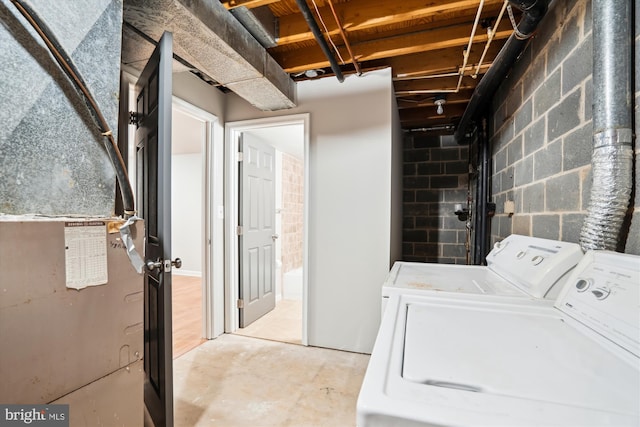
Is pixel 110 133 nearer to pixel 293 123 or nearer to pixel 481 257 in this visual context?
pixel 293 123

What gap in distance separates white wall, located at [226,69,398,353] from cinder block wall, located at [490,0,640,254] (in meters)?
0.87

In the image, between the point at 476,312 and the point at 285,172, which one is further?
the point at 285,172

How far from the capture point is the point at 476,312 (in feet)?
3.40

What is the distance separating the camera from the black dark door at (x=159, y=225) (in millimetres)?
1368

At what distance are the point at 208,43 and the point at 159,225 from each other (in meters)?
1.04

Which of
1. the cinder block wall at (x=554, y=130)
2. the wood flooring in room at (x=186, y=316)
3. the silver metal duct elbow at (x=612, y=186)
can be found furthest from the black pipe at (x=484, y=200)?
the wood flooring in room at (x=186, y=316)

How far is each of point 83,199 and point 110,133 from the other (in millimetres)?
262

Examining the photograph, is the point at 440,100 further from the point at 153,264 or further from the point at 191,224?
the point at 191,224

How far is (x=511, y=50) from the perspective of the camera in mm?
1785

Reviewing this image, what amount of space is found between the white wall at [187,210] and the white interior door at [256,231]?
230 cm

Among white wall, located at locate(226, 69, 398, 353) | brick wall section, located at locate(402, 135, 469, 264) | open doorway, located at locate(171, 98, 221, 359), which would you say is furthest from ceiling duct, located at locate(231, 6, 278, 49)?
brick wall section, located at locate(402, 135, 469, 264)

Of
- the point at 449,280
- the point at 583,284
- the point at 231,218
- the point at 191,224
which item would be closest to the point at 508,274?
the point at 449,280

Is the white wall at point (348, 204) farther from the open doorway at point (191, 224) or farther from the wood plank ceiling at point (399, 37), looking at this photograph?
the open doorway at point (191, 224)

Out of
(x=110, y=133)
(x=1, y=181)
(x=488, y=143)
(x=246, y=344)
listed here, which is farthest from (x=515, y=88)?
(x=246, y=344)
